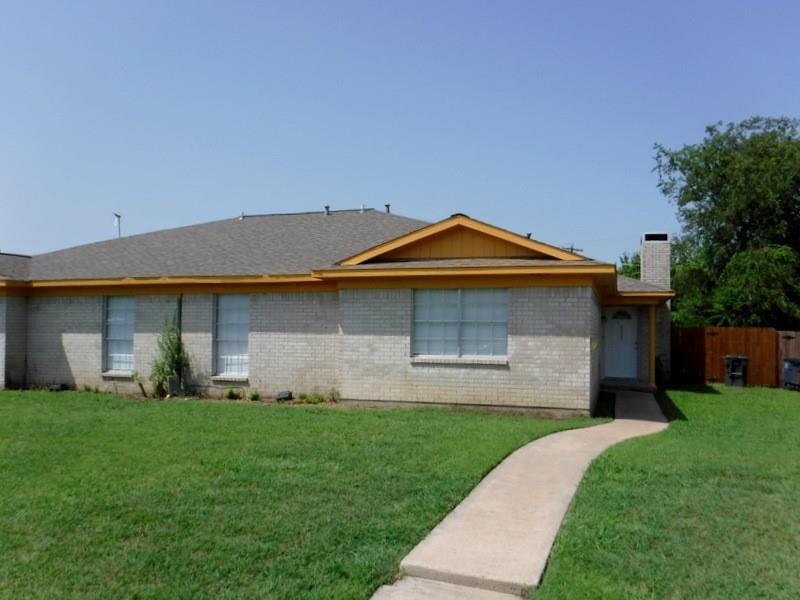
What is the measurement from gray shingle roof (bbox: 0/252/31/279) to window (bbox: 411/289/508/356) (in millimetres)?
10944

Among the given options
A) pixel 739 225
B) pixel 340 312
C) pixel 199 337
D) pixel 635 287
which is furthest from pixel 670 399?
pixel 739 225

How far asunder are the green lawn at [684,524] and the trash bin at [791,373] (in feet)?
34.4

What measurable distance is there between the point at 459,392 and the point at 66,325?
10369mm

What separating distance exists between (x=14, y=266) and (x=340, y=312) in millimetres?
10634

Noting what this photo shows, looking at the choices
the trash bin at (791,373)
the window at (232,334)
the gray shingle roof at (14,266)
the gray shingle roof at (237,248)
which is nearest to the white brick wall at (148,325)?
the gray shingle roof at (237,248)

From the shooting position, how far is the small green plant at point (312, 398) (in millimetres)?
13889

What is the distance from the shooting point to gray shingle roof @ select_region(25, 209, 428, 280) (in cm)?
1569

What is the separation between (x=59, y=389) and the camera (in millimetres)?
16266

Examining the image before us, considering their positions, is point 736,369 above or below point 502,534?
above

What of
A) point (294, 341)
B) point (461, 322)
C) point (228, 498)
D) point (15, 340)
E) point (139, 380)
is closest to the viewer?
point (228, 498)

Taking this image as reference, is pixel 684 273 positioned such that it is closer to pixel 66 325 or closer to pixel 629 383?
pixel 629 383

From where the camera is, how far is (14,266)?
1822cm

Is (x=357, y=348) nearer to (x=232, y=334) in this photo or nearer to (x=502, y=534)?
(x=232, y=334)

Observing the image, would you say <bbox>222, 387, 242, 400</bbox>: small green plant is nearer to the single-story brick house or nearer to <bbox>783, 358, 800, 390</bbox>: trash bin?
the single-story brick house
